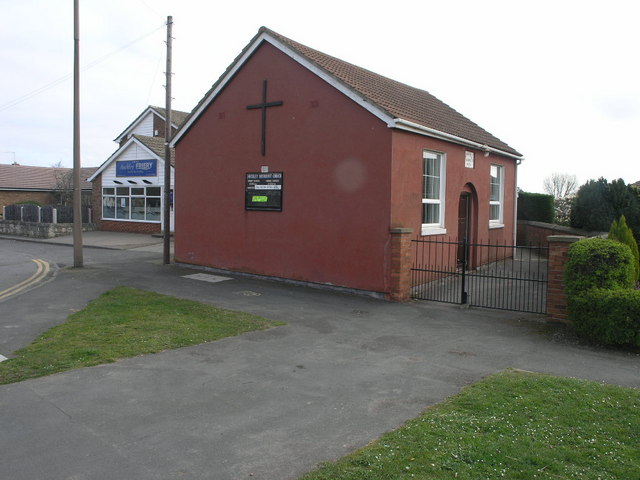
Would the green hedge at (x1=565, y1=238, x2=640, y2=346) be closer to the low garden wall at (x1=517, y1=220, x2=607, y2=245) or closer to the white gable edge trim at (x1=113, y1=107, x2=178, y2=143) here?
the low garden wall at (x1=517, y1=220, x2=607, y2=245)

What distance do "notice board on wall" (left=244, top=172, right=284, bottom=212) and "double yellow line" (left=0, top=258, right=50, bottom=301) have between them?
5711 millimetres

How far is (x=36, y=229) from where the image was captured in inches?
1130

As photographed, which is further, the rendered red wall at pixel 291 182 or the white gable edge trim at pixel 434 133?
the rendered red wall at pixel 291 182

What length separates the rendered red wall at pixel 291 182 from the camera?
11633 millimetres

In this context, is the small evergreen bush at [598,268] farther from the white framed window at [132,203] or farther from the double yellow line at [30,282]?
the white framed window at [132,203]

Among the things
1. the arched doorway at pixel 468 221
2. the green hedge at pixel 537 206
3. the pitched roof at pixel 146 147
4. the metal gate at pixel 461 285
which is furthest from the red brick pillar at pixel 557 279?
the pitched roof at pixel 146 147

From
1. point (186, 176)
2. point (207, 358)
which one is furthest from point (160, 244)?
point (207, 358)

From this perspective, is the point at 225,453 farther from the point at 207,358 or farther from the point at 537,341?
the point at 537,341


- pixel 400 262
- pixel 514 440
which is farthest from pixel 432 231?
pixel 514 440

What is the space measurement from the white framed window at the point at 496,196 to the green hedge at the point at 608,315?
9018 mm

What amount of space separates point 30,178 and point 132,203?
18004 mm

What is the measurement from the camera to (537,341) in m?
8.08

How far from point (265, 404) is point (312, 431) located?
2.78ft

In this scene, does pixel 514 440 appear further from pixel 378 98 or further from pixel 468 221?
pixel 468 221
